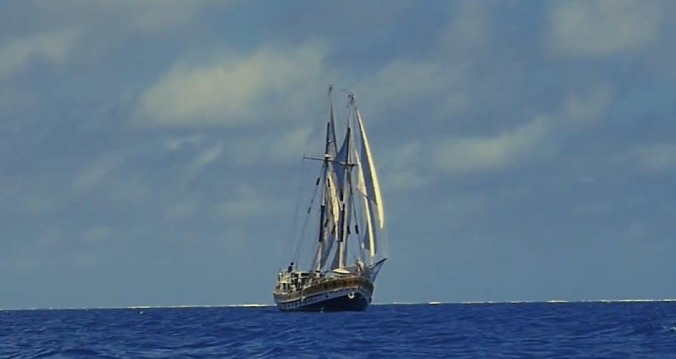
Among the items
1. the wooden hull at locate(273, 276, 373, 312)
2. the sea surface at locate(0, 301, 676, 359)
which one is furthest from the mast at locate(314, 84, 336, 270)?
the sea surface at locate(0, 301, 676, 359)

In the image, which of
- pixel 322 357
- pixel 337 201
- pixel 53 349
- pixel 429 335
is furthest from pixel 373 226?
pixel 322 357

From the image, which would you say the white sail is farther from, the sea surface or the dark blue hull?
the sea surface

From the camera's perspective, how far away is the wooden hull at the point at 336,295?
552 ft

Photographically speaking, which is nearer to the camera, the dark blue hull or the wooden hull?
the wooden hull

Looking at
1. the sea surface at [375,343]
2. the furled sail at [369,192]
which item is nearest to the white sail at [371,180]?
the furled sail at [369,192]

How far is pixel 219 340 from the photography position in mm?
87688

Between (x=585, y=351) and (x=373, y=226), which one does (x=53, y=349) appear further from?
(x=373, y=226)

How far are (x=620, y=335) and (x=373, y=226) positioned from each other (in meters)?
83.1

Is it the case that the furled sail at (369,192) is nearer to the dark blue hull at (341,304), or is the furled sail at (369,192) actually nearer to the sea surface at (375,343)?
the dark blue hull at (341,304)

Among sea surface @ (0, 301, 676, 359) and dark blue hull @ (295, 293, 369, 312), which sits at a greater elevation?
dark blue hull @ (295, 293, 369, 312)

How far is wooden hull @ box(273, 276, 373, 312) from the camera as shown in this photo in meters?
168

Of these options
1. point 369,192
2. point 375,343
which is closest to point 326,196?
point 369,192

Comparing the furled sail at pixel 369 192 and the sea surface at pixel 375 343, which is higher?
the furled sail at pixel 369 192

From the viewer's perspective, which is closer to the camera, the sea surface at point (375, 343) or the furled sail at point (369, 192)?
the sea surface at point (375, 343)
